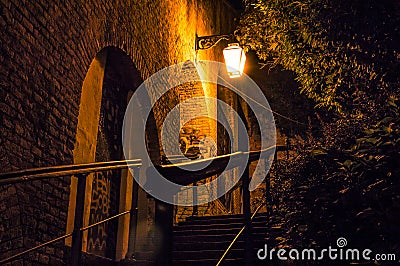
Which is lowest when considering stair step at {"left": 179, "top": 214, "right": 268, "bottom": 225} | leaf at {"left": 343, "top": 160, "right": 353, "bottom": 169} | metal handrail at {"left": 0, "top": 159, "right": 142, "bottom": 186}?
metal handrail at {"left": 0, "top": 159, "right": 142, "bottom": 186}

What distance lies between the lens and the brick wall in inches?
160

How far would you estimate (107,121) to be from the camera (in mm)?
7086

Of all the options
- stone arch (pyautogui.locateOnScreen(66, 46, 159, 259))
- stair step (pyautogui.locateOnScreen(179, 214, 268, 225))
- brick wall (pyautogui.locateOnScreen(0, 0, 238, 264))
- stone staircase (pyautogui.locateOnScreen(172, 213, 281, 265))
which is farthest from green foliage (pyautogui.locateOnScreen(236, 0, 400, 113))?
brick wall (pyautogui.locateOnScreen(0, 0, 238, 264))

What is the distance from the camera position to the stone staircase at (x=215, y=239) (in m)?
5.11

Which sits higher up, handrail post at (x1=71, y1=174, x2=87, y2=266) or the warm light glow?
the warm light glow

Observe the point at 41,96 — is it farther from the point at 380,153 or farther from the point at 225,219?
the point at 225,219

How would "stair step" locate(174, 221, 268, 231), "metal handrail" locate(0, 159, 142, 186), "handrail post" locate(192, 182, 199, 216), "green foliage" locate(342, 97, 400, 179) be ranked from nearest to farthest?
"metal handrail" locate(0, 159, 142, 186) → "green foliage" locate(342, 97, 400, 179) → "stair step" locate(174, 221, 268, 231) → "handrail post" locate(192, 182, 199, 216)

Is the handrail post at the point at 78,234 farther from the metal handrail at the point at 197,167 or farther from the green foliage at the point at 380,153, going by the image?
the green foliage at the point at 380,153

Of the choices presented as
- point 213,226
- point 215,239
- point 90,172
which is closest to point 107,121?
point 213,226

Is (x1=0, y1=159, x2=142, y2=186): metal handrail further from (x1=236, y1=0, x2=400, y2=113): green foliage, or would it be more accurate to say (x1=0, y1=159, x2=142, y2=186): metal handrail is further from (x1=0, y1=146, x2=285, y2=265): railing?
(x1=236, y1=0, x2=400, y2=113): green foliage

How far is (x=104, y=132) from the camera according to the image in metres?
6.96

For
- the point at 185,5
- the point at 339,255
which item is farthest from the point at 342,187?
the point at 185,5

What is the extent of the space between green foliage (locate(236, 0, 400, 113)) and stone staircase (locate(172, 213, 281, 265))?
178 centimetres

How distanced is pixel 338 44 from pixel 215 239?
115 inches
